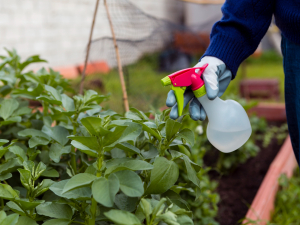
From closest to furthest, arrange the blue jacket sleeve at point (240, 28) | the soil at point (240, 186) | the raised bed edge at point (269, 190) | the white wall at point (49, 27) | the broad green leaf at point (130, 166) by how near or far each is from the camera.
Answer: the broad green leaf at point (130, 166) → the blue jacket sleeve at point (240, 28) → the raised bed edge at point (269, 190) → the soil at point (240, 186) → the white wall at point (49, 27)

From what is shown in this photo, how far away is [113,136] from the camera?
647 mm

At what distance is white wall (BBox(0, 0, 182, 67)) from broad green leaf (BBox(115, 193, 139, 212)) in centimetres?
267

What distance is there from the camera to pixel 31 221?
668mm

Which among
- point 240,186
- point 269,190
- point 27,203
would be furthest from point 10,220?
point 240,186

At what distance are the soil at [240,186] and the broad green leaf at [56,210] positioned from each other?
1.04m

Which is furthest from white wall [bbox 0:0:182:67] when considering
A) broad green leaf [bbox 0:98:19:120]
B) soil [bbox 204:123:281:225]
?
broad green leaf [bbox 0:98:19:120]

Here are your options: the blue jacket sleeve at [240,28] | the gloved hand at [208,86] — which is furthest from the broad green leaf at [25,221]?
the blue jacket sleeve at [240,28]

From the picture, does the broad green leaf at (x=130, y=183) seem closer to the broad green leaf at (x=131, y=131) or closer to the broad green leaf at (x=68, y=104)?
the broad green leaf at (x=131, y=131)

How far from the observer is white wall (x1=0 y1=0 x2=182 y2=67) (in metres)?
3.58

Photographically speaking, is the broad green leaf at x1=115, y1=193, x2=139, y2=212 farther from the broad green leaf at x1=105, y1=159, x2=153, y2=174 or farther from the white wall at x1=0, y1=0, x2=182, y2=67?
the white wall at x1=0, y1=0, x2=182, y2=67

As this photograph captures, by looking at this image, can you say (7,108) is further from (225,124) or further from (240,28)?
(240,28)

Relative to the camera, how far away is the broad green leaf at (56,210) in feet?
2.24

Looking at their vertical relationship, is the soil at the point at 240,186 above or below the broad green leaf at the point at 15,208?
below

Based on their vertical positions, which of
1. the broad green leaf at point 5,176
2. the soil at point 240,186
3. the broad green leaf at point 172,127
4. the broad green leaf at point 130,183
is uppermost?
the broad green leaf at point 172,127
